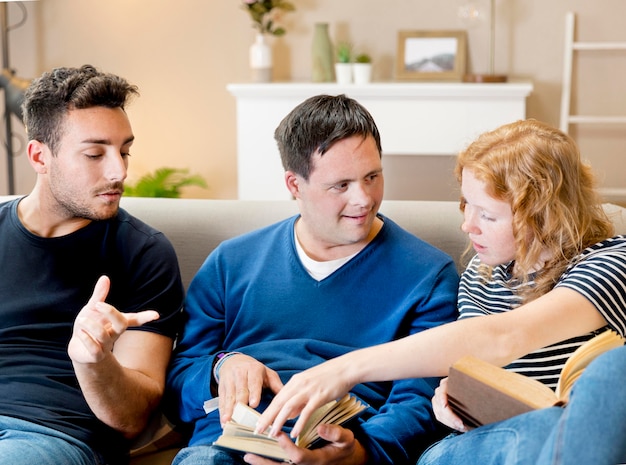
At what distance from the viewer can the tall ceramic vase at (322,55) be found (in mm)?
4367

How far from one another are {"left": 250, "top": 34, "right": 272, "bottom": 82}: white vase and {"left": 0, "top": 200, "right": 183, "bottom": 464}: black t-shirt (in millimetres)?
2560

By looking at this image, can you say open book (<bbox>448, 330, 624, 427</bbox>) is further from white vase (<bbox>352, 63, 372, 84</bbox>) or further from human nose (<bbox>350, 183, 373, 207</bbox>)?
white vase (<bbox>352, 63, 372, 84</bbox>)

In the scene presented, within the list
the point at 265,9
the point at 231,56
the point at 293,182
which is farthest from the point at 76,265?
the point at 231,56

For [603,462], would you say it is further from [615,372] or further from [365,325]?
[365,325]

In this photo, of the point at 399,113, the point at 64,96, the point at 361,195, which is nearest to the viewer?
the point at 361,195

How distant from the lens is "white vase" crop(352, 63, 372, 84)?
14.0 ft

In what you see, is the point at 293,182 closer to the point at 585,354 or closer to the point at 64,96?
the point at 64,96

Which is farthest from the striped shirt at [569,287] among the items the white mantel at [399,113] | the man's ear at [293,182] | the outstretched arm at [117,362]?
the white mantel at [399,113]

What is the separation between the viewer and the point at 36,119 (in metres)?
1.91

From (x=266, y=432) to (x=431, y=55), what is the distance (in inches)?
127

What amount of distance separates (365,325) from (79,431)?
60cm

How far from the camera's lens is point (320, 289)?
1.82 m

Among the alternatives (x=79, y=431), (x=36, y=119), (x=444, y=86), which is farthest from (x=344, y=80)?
(x=79, y=431)

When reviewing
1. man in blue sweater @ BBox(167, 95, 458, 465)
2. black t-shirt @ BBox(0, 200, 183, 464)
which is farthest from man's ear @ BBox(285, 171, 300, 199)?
black t-shirt @ BBox(0, 200, 183, 464)
